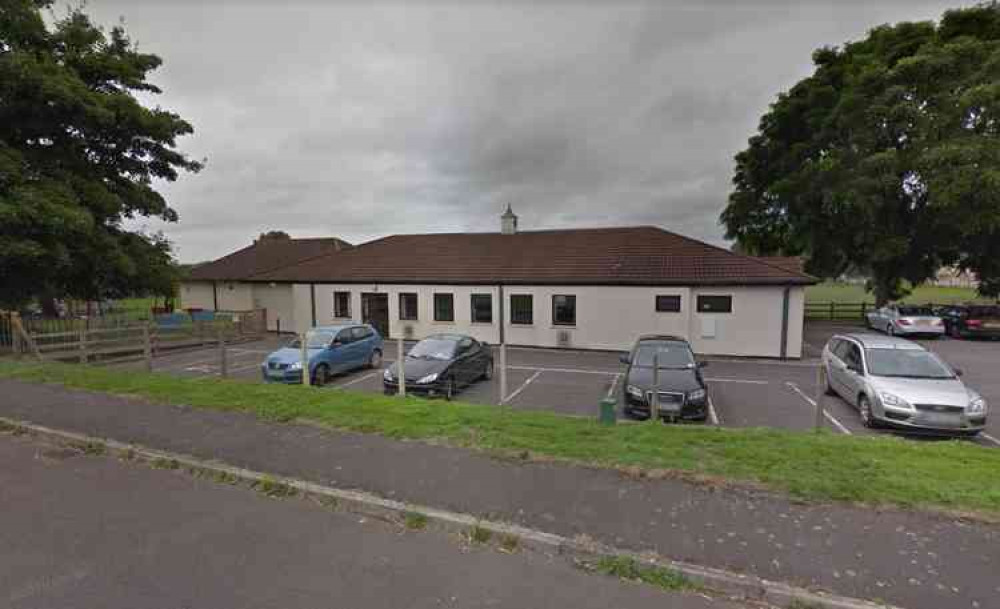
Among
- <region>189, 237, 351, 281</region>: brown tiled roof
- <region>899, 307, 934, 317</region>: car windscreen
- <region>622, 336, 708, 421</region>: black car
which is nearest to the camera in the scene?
<region>622, 336, 708, 421</region>: black car

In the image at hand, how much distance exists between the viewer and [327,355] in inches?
475

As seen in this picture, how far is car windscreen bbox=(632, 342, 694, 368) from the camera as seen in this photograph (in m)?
9.36

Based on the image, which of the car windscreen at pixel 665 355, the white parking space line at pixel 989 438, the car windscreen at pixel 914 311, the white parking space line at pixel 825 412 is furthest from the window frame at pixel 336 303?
the car windscreen at pixel 914 311

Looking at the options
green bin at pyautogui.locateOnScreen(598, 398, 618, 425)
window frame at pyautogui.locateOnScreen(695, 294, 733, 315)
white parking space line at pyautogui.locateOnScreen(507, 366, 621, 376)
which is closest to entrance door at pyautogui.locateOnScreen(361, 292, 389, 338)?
white parking space line at pyautogui.locateOnScreen(507, 366, 621, 376)

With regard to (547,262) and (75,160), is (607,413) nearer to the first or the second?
(547,262)

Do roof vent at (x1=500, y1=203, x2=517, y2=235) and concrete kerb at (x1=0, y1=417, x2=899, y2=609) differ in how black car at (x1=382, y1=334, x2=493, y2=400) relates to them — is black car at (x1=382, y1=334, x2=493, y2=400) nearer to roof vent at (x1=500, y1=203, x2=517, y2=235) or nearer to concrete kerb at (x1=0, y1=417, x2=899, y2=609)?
concrete kerb at (x1=0, y1=417, x2=899, y2=609)

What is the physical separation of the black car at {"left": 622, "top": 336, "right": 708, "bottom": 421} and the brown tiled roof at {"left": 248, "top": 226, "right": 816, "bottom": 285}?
7.89 metres

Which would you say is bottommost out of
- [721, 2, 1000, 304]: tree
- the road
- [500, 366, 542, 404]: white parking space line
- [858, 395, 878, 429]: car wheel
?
[500, 366, 542, 404]: white parking space line

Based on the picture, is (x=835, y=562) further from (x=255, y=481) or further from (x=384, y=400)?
(x=384, y=400)

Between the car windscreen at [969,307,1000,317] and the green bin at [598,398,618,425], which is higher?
the car windscreen at [969,307,1000,317]

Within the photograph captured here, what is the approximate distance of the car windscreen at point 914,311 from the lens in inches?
794

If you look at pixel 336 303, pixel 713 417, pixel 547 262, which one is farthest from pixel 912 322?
pixel 336 303

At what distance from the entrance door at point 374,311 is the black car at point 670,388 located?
1432 centimetres

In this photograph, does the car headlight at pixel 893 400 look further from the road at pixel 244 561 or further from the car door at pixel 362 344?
the car door at pixel 362 344
